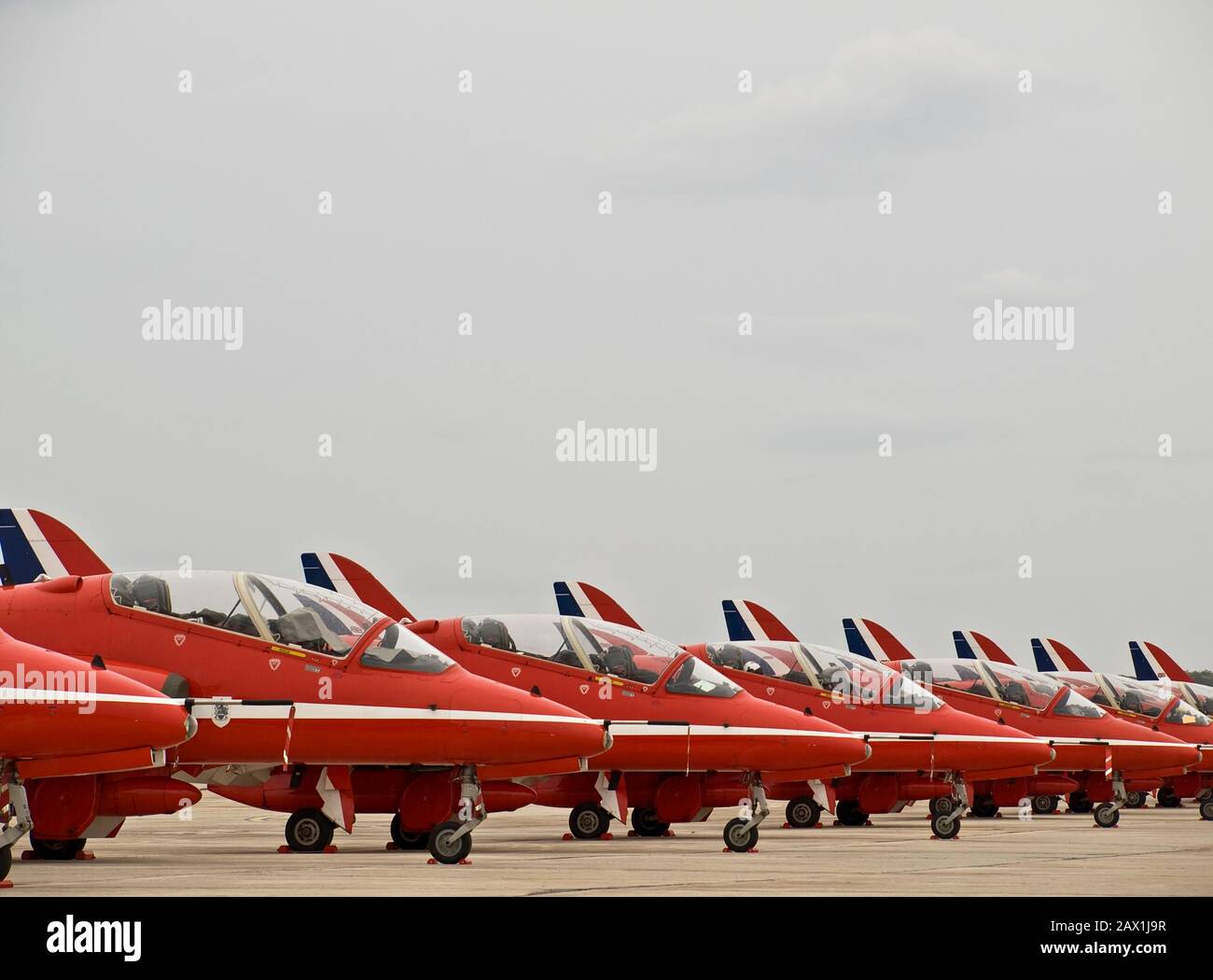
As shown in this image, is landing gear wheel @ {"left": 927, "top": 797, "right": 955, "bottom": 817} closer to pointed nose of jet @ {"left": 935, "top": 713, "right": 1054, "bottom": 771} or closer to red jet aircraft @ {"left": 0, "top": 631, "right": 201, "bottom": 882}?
pointed nose of jet @ {"left": 935, "top": 713, "right": 1054, "bottom": 771}

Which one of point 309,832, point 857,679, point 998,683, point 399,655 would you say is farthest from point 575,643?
point 998,683

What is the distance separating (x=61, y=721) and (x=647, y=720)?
9741mm

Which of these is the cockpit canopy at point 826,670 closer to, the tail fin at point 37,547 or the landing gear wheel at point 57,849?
the tail fin at point 37,547

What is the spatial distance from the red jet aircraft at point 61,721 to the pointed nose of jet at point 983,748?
13.9 meters

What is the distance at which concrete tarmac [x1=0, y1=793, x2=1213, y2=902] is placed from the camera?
44.9 feet

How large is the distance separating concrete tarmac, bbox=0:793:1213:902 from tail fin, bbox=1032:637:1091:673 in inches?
Result: 832

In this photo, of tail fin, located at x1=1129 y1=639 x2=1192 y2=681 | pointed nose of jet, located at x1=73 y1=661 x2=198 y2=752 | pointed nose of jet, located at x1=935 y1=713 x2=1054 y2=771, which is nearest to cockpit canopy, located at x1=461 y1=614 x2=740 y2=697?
pointed nose of jet, located at x1=935 y1=713 x2=1054 y2=771

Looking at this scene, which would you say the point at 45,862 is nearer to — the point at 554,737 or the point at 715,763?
the point at 554,737

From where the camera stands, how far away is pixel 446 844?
16547 mm

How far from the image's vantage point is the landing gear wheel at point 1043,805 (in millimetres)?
32969

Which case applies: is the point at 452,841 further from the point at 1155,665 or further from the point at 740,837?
the point at 1155,665
